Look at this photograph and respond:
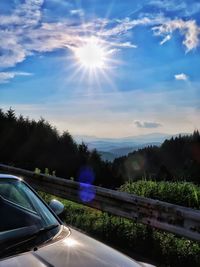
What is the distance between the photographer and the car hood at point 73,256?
3447 millimetres

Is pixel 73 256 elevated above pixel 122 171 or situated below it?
below

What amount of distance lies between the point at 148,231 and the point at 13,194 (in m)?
3.04

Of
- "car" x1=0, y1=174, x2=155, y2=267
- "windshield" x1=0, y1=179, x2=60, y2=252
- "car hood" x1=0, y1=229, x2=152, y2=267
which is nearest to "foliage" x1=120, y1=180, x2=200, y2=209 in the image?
"car" x1=0, y1=174, x2=155, y2=267

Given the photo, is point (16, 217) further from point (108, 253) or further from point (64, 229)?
point (108, 253)

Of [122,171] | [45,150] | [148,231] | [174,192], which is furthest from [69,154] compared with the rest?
[148,231]

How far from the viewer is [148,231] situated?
7.38 metres

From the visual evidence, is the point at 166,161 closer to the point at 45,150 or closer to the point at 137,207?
the point at 45,150

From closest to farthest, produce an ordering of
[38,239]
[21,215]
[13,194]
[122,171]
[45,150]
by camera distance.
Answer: [38,239] < [21,215] < [13,194] < [122,171] < [45,150]

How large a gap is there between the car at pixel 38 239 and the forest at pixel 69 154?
10.6 metres

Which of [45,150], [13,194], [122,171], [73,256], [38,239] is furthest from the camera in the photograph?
[45,150]

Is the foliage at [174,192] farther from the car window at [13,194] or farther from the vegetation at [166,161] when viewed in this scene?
the car window at [13,194]

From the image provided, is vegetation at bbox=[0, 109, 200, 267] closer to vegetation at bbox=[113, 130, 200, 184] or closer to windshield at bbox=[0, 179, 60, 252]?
vegetation at bbox=[113, 130, 200, 184]

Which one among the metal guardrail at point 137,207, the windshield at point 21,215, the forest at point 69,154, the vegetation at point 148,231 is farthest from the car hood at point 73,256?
the forest at point 69,154

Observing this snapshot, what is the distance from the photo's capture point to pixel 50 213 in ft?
15.1
